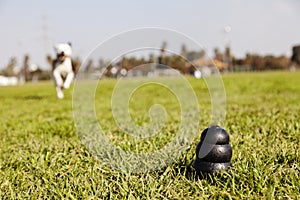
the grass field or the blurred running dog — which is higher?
the blurred running dog

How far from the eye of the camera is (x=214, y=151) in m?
2.24

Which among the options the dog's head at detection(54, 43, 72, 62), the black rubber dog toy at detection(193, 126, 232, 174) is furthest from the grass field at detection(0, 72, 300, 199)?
the dog's head at detection(54, 43, 72, 62)

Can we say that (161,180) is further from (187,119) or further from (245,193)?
(187,119)

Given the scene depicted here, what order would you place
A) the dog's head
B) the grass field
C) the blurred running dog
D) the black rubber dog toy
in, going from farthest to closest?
the blurred running dog, the dog's head, the black rubber dog toy, the grass field

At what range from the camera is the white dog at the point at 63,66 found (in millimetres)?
7715

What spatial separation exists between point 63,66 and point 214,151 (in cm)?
702

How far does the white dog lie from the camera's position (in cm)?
771

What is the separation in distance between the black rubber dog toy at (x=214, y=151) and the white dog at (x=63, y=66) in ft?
19.6

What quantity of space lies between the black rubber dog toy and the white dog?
5.98 meters

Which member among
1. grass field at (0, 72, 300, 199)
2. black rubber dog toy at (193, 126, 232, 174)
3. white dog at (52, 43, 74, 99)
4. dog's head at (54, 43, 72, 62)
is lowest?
grass field at (0, 72, 300, 199)

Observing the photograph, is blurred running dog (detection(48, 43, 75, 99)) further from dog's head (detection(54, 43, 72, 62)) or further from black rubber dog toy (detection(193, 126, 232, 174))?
black rubber dog toy (detection(193, 126, 232, 174))

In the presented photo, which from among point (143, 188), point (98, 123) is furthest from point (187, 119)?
point (143, 188)

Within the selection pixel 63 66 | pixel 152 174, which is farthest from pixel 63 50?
pixel 152 174

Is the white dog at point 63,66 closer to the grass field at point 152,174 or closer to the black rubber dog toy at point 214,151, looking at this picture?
the grass field at point 152,174
